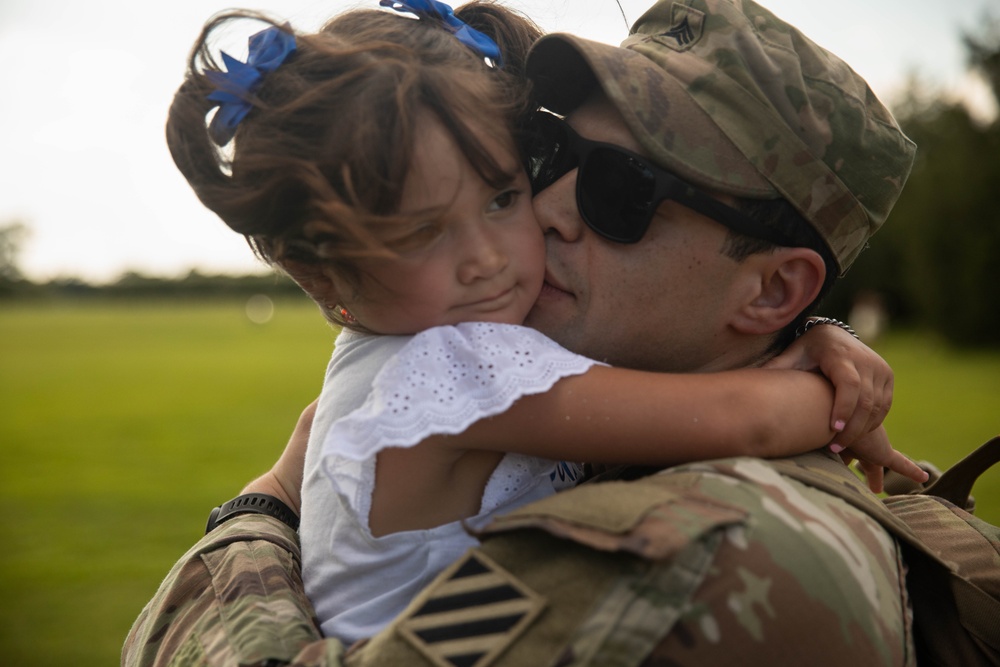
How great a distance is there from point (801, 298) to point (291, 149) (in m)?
1.41

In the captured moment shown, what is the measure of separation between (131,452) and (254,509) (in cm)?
1235

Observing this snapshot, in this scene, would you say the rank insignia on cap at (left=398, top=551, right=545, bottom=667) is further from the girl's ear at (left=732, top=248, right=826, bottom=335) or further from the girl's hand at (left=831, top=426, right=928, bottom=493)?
the girl's ear at (left=732, top=248, right=826, bottom=335)

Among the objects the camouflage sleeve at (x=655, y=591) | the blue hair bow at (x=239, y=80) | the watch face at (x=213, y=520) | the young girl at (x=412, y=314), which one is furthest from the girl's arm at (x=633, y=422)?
the watch face at (x=213, y=520)

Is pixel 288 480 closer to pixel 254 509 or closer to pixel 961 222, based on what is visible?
pixel 254 509

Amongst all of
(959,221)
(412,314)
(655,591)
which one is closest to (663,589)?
(655,591)

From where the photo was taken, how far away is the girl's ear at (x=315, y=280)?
2.30 m

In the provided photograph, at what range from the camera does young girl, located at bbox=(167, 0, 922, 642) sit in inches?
77.8

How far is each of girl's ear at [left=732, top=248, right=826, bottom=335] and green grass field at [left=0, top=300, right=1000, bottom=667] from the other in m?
5.42

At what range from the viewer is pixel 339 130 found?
208 centimetres

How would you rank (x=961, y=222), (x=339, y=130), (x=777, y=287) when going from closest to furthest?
1. (x=339, y=130)
2. (x=777, y=287)
3. (x=961, y=222)

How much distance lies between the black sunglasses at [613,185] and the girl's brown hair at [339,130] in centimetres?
17

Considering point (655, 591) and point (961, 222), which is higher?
point (655, 591)

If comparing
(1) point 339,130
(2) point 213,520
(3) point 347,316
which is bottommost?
(2) point 213,520

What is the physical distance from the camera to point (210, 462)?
12.8 meters
